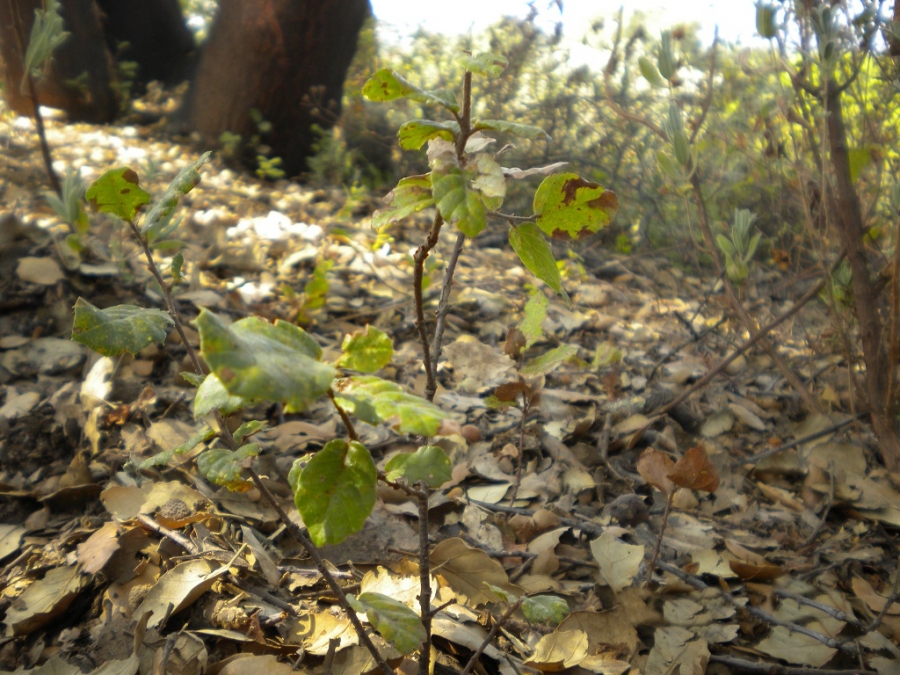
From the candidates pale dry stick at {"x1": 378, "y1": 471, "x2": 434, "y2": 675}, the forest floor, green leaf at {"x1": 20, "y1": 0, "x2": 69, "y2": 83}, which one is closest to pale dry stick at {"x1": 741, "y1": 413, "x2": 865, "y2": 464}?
the forest floor

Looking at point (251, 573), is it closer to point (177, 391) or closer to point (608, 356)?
point (177, 391)

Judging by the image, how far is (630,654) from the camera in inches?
38.0

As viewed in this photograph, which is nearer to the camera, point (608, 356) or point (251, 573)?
point (251, 573)

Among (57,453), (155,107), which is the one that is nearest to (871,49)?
(57,453)

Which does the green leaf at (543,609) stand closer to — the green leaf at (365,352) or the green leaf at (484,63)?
the green leaf at (365,352)

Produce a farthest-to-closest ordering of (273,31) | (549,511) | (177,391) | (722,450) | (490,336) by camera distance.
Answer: (273,31) < (490,336) < (722,450) < (177,391) < (549,511)

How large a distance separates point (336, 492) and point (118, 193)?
40 centimetres

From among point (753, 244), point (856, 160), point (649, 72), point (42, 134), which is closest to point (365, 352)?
point (753, 244)

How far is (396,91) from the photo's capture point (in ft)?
1.86

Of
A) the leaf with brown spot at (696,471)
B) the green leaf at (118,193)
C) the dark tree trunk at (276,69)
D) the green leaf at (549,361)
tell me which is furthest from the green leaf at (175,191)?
the dark tree trunk at (276,69)

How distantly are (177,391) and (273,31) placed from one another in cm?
265

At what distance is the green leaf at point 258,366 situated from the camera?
387 mm

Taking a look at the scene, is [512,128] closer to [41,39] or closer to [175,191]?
[175,191]

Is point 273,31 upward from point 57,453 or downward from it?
upward
